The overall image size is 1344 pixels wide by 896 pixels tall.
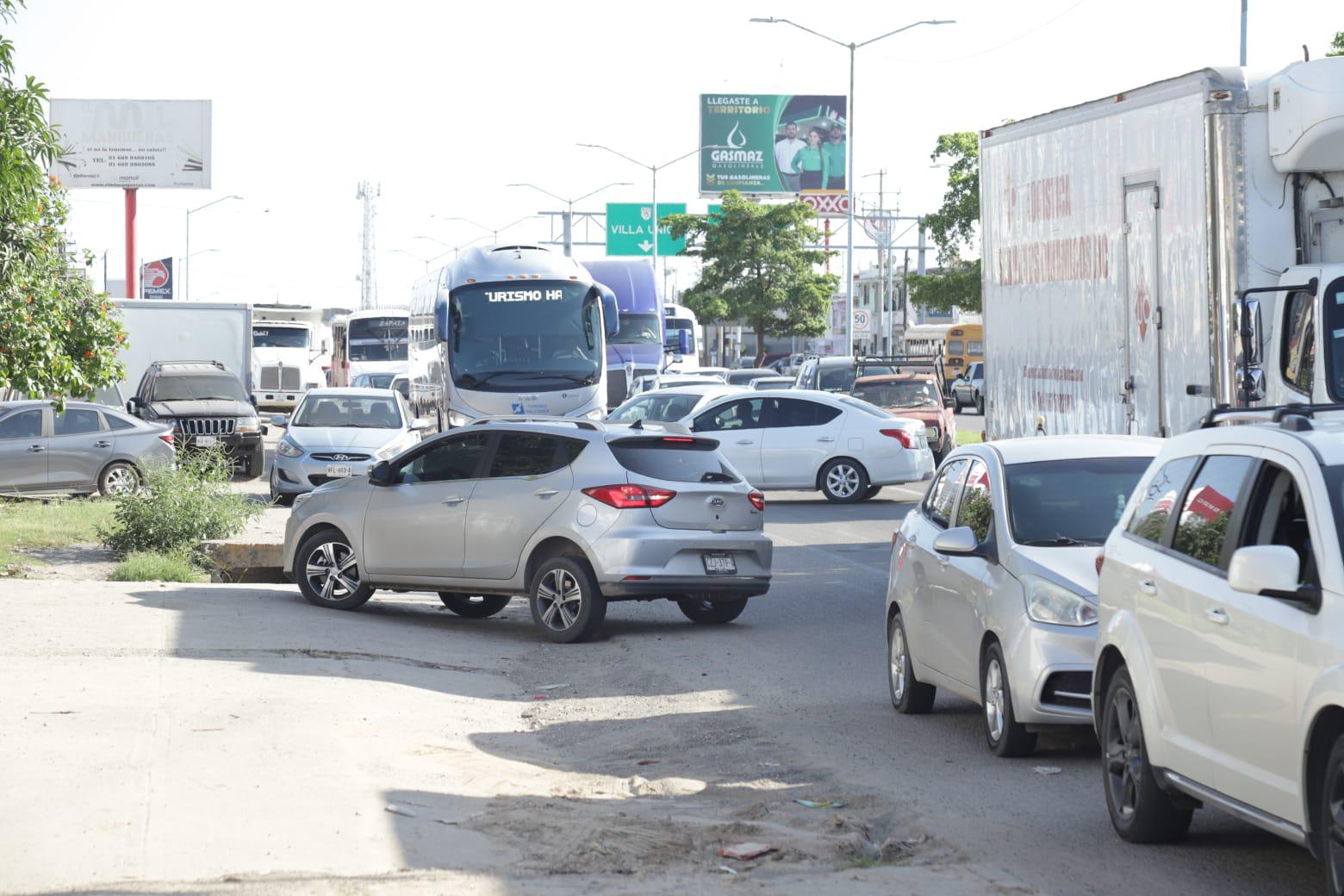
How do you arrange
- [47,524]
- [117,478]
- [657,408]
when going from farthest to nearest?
1. [657,408]
2. [117,478]
3. [47,524]

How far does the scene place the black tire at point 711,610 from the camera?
47.1 ft

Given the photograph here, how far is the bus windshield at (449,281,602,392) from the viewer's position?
30062mm

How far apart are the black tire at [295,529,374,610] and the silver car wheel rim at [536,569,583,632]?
6.61 feet

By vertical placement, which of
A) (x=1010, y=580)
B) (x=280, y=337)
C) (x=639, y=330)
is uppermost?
(x=280, y=337)

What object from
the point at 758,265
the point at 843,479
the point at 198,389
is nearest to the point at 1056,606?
the point at 843,479

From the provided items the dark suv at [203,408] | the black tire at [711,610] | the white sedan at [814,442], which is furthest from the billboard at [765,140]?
the black tire at [711,610]

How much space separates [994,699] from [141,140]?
2115 inches

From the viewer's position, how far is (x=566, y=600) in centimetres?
1331

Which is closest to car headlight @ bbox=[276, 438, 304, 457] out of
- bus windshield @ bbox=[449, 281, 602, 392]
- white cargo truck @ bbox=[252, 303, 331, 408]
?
bus windshield @ bbox=[449, 281, 602, 392]

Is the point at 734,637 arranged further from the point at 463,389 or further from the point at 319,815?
the point at 463,389

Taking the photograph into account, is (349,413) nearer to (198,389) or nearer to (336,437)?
(336,437)

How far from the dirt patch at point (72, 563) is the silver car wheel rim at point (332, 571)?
2.89 meters

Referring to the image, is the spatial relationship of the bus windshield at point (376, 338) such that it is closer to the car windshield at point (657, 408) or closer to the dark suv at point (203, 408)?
the dark suv at point (203, 408)

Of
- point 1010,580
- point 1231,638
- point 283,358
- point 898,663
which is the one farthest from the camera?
point 283,358
